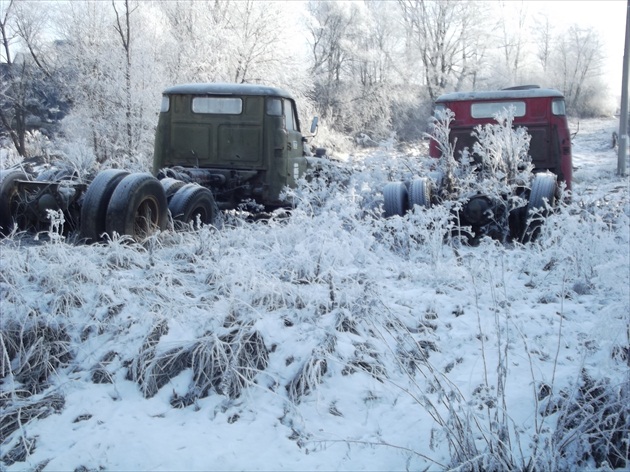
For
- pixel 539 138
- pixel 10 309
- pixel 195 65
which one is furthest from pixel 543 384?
pixel 195 65

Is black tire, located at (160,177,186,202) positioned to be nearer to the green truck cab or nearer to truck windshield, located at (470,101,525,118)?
A: the green truck cab

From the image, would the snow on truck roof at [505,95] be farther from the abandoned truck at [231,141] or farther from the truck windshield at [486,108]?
the abandoned truck at [231,141]

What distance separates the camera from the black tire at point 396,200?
7141 mm

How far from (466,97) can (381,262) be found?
523 centimetres

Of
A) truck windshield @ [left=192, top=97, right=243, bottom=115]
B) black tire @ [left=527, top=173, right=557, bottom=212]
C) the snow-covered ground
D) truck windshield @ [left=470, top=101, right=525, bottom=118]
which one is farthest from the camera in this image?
truck windshield @ [left=470, top=101, right=525, bottom=118]

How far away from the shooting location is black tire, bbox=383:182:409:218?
714cm

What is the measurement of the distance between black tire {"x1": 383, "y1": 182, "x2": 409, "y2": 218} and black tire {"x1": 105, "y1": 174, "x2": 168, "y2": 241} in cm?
253

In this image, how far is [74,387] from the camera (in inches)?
139

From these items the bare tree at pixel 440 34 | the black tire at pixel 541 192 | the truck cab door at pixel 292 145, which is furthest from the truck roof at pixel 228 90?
the bare tree at pixel 440 34

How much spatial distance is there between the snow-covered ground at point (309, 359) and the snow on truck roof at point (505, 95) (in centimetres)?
485

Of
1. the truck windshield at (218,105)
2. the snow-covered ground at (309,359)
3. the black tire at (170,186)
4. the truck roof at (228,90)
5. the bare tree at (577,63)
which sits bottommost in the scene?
the snow-covered ground at (309,359)

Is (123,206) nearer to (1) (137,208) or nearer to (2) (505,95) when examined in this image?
(1) (137,208)

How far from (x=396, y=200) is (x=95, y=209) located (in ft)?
10.9

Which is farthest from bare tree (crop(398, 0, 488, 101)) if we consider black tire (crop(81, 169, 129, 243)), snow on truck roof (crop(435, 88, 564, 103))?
black tire (crop(81, 169, 129, 243))
